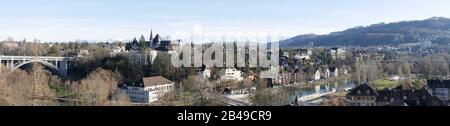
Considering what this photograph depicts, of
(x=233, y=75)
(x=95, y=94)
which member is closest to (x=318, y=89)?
(x=233, y=75)

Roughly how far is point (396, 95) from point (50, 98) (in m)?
4.87

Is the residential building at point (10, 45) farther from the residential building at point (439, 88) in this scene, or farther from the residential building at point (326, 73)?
the residential building at point (439, 88)

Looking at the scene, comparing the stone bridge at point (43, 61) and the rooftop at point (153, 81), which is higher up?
the stone bridge at point (43, 61)

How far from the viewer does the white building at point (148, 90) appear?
7848 mm

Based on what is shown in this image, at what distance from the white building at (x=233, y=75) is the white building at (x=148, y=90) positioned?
210 centimetres

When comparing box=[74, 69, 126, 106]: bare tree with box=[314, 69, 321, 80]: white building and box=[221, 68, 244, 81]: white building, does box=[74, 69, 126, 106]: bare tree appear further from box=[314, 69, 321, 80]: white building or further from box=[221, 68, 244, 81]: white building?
box=[314, 69, 321, 80]: white building

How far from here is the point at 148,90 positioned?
7.97 metres

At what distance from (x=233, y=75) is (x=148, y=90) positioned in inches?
125

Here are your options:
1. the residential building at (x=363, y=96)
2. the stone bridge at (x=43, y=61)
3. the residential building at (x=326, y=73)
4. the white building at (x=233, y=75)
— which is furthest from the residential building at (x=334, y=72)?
the residential building at (x=363, y=96)
